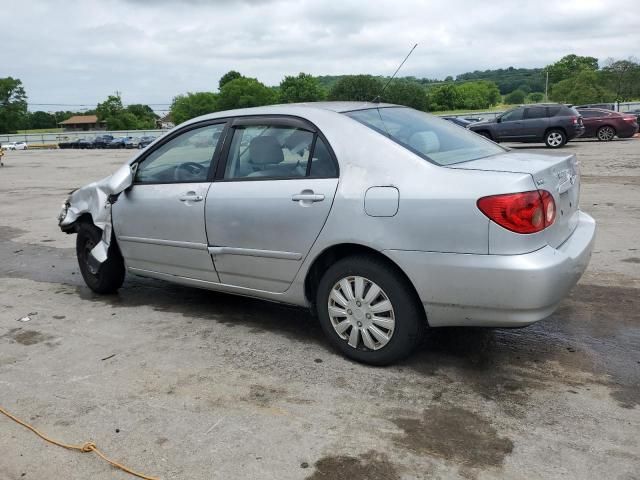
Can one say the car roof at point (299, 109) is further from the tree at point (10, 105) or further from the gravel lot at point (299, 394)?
the tree at point (10, 105)

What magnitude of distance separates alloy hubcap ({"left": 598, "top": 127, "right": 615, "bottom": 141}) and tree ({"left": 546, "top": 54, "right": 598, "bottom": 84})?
10802 cm

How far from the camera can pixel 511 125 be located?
69.9ft

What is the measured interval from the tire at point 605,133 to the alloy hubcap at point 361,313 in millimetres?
23091

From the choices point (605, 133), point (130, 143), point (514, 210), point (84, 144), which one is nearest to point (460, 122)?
point (605, 133)

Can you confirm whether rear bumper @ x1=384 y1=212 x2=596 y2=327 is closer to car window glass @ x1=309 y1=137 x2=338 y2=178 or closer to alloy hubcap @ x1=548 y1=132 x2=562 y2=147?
car window glass @ x1=309 y1=137 x2=338 y2=178

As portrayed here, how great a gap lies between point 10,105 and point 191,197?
409ft

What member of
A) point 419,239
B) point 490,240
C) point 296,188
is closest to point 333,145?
point 296,188

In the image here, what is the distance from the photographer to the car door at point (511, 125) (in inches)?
834

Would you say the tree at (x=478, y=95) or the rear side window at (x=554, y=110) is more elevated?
the tree at (x=478, y=95)

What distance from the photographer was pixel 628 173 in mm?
13086

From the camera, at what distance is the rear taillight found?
317 cm

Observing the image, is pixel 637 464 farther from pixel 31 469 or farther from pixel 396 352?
pixel 31 469

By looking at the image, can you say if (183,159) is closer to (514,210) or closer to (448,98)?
(514,210)

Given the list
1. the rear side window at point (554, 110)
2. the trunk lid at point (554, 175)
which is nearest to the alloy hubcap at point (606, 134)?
the rear side window at point (554, 110)
